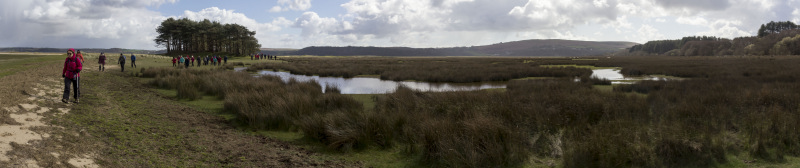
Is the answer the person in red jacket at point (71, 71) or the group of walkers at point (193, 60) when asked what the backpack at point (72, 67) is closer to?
the person in red jacket at point (71, 71)

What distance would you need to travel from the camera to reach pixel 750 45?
317 ft

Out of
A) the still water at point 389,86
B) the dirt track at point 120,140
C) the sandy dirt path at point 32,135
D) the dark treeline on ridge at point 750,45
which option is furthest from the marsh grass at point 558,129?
the dark treeline on ridge at point 750,45

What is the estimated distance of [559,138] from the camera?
25.9ft

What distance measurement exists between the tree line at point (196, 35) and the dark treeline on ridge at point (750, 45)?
108m

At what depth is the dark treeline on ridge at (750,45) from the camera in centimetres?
8356

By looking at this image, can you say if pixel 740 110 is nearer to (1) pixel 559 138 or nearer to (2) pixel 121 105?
(1) pixel 559 138

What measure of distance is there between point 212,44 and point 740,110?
283 feet

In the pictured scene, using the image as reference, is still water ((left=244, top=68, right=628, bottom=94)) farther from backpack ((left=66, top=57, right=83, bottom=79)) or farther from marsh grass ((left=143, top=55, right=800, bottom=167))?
Result: backpack ((left=66, top=57, right=83, bottom=79))

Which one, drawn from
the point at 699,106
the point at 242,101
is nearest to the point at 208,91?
the point at 242,101

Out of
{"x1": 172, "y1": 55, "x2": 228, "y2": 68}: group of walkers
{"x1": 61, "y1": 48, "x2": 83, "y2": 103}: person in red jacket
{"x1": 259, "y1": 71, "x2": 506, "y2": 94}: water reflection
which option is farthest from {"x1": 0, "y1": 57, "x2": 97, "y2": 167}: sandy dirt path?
{"x1": 172, "y1": 55, "x2": 228, "y2": 68}: group of walkers

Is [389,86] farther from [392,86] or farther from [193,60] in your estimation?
[193,60]

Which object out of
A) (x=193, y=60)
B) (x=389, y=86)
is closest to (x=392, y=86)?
(x=389, y=86)

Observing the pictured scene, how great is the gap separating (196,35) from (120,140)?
79.1m

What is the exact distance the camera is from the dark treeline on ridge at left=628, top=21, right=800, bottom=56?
8356 cm
